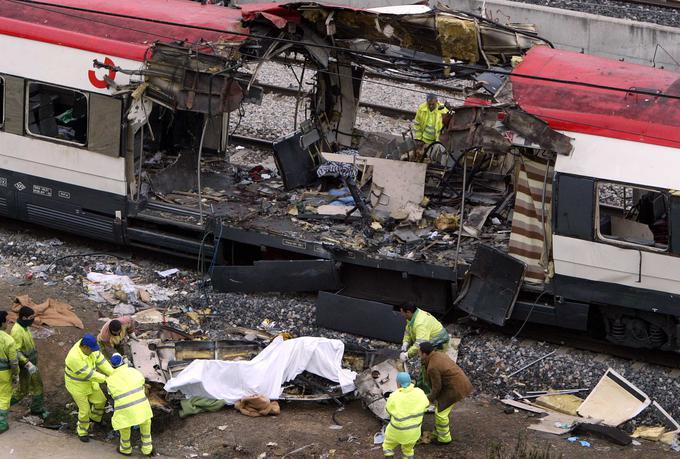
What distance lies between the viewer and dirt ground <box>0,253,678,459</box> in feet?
34.7

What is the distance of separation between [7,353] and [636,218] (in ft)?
23.3

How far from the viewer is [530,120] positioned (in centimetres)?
1192

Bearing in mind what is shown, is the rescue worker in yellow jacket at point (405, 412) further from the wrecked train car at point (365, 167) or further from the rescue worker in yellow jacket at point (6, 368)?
the rescue worker in yellow jacket at point (6, 368)

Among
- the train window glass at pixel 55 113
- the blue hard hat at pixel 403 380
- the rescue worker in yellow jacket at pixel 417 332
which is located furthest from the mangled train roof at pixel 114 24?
the blue hard hat at pixel 403 380

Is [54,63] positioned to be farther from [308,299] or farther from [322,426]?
[322,426]

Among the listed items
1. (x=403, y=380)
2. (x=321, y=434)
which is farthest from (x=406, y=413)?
(x=321, y=434)

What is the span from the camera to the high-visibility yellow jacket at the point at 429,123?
15547 mm

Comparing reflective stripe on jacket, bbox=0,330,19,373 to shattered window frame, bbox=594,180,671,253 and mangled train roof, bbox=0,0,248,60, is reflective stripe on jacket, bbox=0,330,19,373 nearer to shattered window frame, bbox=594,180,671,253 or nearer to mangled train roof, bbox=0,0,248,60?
mangled train roof, bbox=0,0,248,60

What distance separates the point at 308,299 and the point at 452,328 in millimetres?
1859

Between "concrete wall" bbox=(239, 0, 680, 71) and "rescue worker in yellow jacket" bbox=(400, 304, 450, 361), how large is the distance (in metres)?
10.2

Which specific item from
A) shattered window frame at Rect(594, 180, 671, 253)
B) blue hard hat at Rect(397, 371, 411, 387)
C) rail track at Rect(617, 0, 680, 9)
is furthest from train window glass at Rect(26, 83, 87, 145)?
rail track at Rect(617, 0, 680, 9)

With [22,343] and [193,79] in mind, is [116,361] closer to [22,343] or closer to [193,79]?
[22,343]

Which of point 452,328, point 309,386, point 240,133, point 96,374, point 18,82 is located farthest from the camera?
point 240,133

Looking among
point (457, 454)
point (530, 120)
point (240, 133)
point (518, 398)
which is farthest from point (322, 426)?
point (240, 133)
